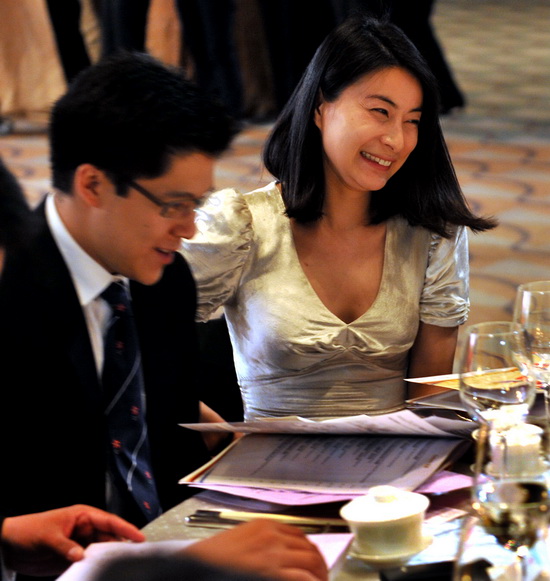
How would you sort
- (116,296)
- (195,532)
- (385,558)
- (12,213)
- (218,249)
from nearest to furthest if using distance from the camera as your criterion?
(12,213) → (385,558) → (195,532) → (116,296) → (218,249)

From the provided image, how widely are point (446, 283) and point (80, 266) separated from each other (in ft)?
2.97

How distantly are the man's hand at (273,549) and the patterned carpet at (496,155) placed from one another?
869 millimetres

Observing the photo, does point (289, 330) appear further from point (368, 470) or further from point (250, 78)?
point (250, 78)

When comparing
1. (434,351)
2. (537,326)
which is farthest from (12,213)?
(434,351)

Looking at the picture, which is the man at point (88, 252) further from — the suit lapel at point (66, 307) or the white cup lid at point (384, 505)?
the white cup lid at point (384, 505)

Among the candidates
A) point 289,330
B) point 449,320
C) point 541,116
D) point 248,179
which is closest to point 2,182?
point 289,330

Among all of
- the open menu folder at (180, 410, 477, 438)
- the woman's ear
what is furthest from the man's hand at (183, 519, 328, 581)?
the woman's ear

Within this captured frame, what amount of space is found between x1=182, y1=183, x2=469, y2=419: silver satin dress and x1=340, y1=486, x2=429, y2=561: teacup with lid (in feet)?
2.86

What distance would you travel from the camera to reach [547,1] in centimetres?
1365

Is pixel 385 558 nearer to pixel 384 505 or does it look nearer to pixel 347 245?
pixel 384 505

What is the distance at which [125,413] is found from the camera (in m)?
1.56

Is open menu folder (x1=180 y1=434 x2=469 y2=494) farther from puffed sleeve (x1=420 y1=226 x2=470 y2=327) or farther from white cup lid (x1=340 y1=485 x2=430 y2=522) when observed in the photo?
puffed sleeve (x1=420 y1=226 x2=470 y2=327)

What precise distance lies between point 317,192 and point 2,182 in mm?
1188

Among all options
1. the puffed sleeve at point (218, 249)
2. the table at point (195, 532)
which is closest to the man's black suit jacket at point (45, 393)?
the table at point (195, 532)
